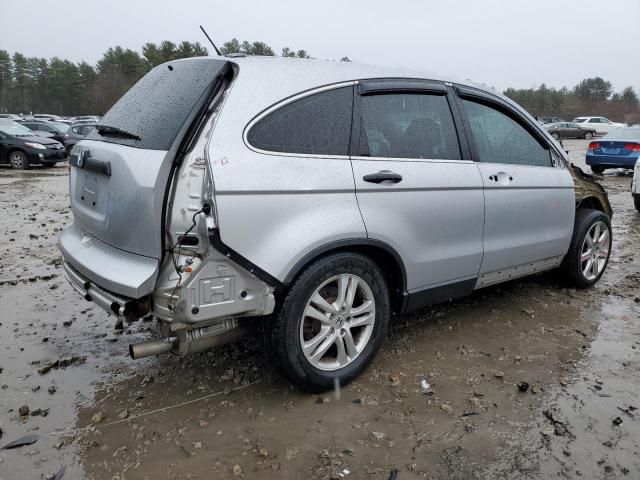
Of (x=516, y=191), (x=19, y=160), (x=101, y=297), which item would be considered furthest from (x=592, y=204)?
(x=19, y=160)

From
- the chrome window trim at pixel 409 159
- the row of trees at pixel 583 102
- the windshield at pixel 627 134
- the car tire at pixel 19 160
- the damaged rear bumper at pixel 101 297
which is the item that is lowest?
the car tire at pixel 19 160

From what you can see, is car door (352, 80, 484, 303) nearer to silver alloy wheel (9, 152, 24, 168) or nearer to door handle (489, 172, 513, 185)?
door handle (489, 172, 513, 185)

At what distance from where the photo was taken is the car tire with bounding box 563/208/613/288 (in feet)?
14.8

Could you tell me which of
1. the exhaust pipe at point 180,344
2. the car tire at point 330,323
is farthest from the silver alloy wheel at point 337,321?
the exhaust pipe at point 180,344

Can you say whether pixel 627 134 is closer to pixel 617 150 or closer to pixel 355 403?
pixel 617 150

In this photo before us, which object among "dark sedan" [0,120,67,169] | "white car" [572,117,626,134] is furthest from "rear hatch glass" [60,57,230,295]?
"white car" [572,117,626,134]

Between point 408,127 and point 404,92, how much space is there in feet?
0.79

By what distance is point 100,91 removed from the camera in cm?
6875

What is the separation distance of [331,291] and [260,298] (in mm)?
553

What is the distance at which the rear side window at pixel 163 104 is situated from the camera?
2598mm

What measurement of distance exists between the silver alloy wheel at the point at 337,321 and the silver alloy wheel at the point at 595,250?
2.62 metres

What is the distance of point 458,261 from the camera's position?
3.44 metres

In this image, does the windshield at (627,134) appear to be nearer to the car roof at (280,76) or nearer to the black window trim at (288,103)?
the car roof at (280,76)

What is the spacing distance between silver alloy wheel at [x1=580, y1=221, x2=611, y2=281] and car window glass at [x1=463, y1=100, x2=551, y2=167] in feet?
3.26
